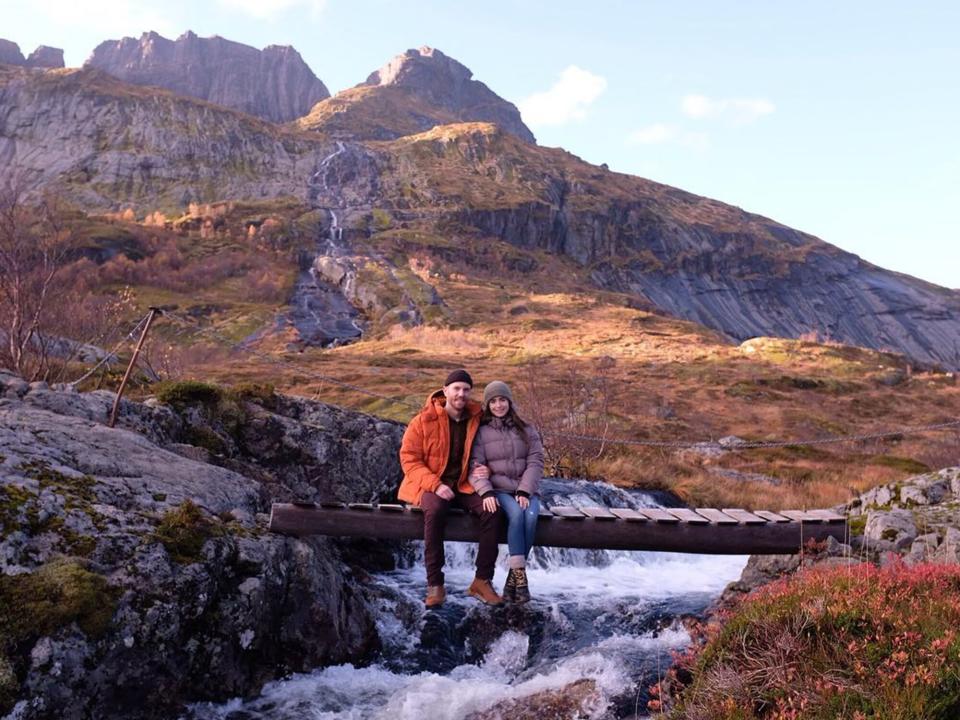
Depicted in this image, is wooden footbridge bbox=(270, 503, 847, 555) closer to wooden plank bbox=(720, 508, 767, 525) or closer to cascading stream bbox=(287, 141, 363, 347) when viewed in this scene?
wooden plank bbox=(720, 508, 767, 525)

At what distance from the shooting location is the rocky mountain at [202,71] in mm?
186000

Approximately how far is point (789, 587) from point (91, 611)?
6.09m

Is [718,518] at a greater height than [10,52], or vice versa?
[10,52]

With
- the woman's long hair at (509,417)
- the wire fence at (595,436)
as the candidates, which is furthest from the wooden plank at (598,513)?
the wire fence at (595,436)

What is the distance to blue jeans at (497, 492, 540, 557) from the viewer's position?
771 cm

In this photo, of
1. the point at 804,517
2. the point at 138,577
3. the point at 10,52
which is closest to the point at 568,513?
the point at 804,517

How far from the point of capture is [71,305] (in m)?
19.0

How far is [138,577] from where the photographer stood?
19.5ft

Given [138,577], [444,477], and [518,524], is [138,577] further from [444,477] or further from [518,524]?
[518,524]

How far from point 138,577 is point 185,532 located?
70cm

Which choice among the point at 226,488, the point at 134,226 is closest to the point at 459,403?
the point at 226,488

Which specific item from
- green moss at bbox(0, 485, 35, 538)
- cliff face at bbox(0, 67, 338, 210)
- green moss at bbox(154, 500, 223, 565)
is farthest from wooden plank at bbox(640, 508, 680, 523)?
cliff face at bbox(0, 67, 338, 210)

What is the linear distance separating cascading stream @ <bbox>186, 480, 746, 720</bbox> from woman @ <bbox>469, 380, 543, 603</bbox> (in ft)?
3.45

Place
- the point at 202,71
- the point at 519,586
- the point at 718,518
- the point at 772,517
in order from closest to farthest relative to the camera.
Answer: the point at 519,586 → the point at 718,518 → the point at 772,517 → the point at 202,71
